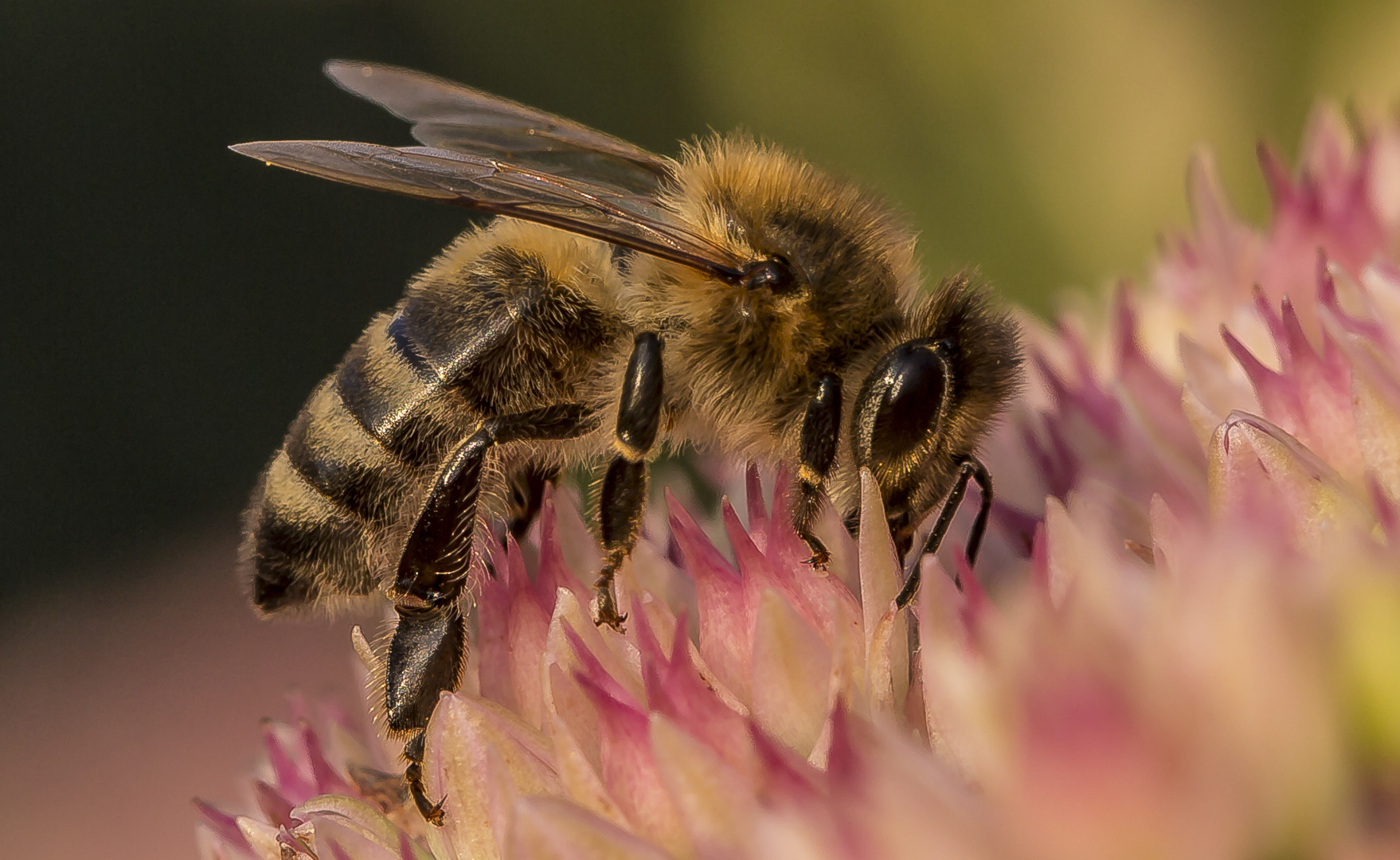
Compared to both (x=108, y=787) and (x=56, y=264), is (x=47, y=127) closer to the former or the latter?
(x=56, y=264)

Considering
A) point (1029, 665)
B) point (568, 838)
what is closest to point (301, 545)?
point (568, 838)

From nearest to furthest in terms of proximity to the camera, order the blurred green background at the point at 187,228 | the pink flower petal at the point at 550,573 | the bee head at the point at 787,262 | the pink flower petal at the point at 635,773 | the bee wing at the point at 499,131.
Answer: the pink flower petal at the point at 635,773 → the pink flower petal at the point at 550,573 → the bee head at the point at 787,262 → the bee wing at the point at 499,131 → the blurred green background at the point at 187,228

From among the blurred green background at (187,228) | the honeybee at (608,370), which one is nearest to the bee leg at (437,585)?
the honeybee at (608,370)

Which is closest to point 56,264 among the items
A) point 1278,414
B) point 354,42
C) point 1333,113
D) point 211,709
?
point 354,42

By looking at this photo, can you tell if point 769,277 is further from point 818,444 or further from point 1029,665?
point 1029,665

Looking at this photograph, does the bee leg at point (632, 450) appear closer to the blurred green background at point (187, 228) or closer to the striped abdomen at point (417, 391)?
the striped abdomen at point (417, 391)
